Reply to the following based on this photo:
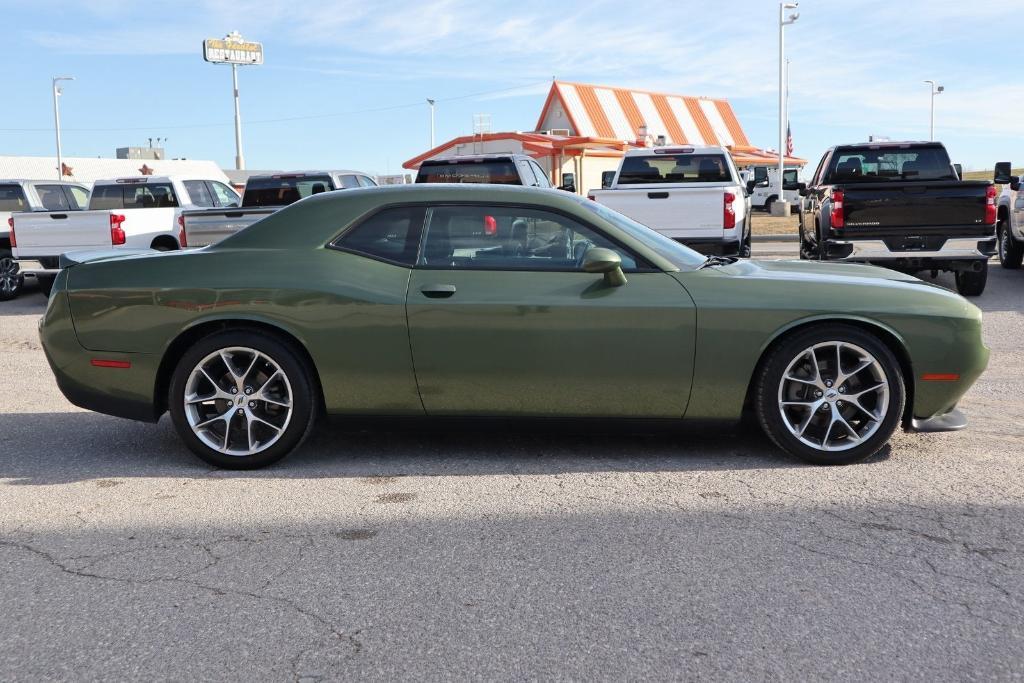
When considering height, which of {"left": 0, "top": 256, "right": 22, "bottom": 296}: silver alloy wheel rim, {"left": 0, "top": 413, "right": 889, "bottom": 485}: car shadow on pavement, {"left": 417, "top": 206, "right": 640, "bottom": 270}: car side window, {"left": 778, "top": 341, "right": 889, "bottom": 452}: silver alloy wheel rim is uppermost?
{"left": 417, "top": 206, "right": 640, "bottom": 270}: car side window

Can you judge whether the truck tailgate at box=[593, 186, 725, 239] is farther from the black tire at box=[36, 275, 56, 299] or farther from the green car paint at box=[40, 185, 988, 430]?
the black tire at box=[36, 275, 56, 299]

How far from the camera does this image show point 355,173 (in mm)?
16125

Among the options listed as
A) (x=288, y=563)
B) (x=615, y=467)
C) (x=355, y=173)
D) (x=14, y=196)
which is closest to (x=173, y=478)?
(x=288, y=563)

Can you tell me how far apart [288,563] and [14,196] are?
14.2 m

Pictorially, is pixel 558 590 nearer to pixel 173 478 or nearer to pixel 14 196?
pixel 173 478

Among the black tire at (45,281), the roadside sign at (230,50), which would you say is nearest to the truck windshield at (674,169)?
the black tire at (45,281)

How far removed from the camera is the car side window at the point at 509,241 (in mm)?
5098

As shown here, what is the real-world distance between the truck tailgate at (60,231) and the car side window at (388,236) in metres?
9.48

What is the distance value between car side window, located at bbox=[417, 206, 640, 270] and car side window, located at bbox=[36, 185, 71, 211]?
13.0 m

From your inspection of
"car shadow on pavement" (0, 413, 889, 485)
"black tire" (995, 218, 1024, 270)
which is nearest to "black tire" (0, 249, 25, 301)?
"car shadow on pavement" (0, 413, 889, 485)

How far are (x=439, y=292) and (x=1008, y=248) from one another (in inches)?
514

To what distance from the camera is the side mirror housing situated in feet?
16.2

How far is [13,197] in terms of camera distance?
15.8 m

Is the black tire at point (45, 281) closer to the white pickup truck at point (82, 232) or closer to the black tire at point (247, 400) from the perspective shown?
the white pickup truck at point (82, 232)
